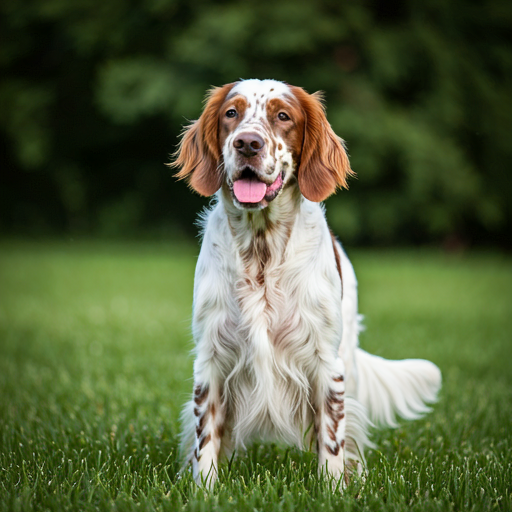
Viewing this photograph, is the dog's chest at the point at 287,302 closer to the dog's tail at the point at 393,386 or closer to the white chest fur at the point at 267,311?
the white chest fur at the point at 267,311

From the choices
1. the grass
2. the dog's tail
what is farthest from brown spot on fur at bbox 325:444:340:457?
the dog's tail

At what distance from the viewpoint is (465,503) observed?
Answer: 2.33 m

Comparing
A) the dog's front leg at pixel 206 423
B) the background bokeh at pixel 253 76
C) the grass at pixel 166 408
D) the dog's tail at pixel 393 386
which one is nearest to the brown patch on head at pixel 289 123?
the dog's front leg at pixel 206 423

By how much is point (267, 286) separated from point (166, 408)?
4.99 ft

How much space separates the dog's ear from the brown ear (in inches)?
14.1

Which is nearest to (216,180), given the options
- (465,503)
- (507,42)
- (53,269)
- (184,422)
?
(184,422)

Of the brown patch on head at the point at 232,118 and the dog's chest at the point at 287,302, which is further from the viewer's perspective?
the brown patch on head at the point at 232,118

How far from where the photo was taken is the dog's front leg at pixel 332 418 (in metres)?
2.63

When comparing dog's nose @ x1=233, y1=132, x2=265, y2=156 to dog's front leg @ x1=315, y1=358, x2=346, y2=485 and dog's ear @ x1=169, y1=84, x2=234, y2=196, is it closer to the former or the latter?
dog's ear @ x1=169, y1=84, x2=234, y2=196

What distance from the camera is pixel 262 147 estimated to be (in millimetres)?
2484

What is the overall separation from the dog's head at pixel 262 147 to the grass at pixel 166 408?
3.83 feet

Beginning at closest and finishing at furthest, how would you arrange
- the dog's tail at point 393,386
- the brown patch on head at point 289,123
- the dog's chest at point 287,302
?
1. the dog's chest at point 287,302
2. the brown patch on head at point 289,123
3. the dog's tail at point 393,386

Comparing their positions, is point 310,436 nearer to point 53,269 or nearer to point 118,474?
point 118,474

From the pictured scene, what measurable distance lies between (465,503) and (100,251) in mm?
12990
